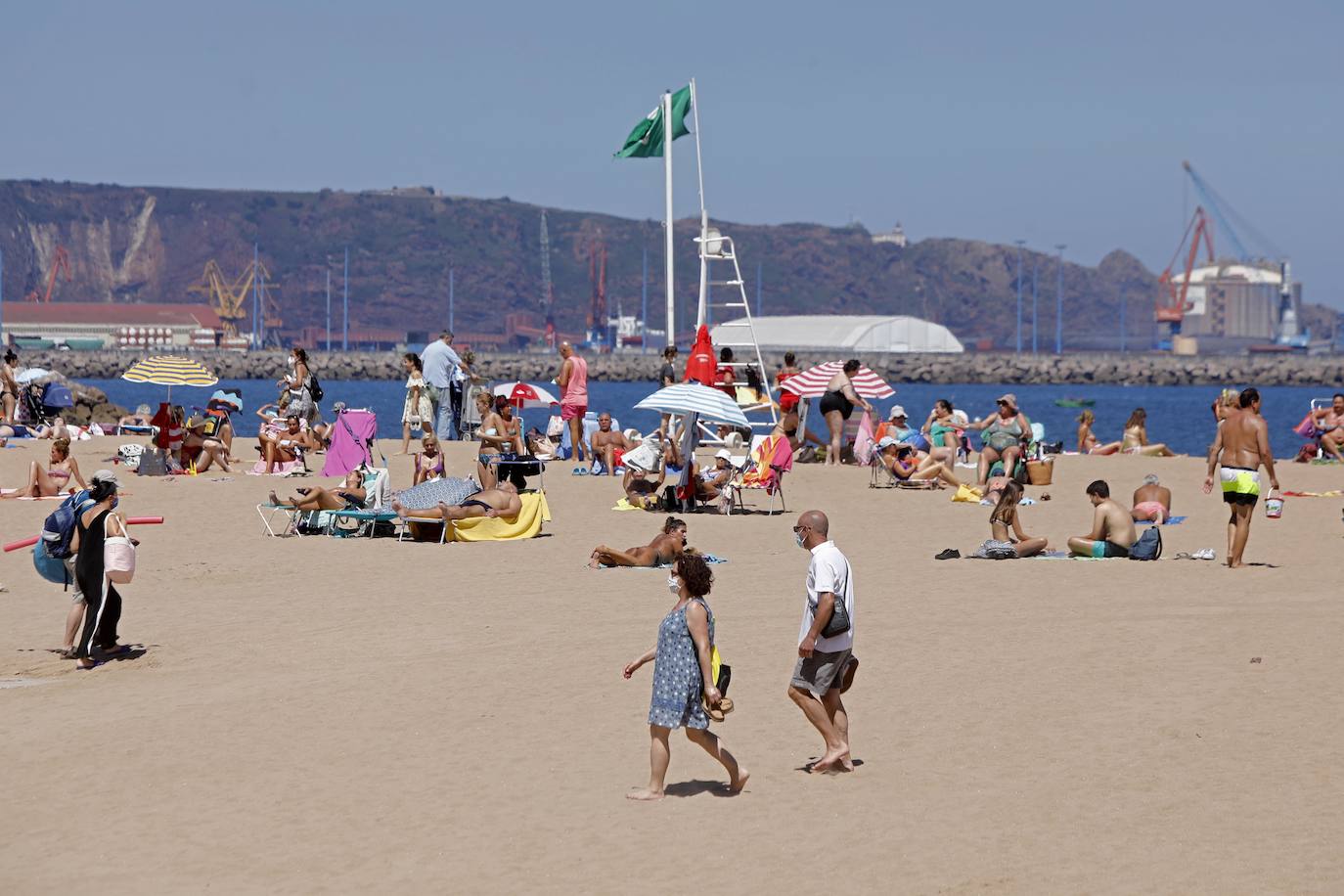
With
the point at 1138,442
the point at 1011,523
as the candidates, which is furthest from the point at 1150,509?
the point at 1138,442

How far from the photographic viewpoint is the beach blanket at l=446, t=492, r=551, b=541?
46.8 ft

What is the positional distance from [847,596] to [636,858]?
1429mm

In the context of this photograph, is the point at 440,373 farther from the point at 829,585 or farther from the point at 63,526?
the point at 829,585

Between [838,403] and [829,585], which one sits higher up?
[838,403]

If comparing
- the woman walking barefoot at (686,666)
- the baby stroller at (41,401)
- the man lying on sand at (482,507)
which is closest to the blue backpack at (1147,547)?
the man lying on sand at (482,507)

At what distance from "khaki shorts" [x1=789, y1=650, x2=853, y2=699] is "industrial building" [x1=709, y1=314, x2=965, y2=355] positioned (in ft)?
433

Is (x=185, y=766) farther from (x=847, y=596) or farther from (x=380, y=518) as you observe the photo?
(x=380, y=518)

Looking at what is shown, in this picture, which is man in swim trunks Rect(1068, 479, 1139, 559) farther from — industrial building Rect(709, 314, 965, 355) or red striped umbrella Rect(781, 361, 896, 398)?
industrial building Rect(709, 314, 965, 355)

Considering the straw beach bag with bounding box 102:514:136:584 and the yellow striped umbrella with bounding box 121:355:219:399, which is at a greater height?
the yellow striped umbrella with bounding box 121:355:219:399

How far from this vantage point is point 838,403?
64.7 feet

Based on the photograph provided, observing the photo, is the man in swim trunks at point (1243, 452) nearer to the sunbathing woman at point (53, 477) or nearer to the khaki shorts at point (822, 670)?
the khaki shorts at point (822, 670)

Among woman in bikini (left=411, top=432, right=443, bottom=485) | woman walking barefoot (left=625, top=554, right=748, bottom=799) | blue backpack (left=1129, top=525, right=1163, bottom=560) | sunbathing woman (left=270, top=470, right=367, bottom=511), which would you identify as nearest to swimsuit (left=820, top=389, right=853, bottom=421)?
woman in bikini (left=411, top=432, right=443, bottom=485)

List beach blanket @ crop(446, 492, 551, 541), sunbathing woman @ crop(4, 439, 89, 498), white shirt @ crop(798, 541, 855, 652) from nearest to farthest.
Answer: white shirt @ crop(798, 541, 855, 652) < beach blanket @ crop(446, 492, 551, 541) < sunbathing woman @ crop(4, 439, 89, 498)

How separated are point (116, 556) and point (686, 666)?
13.6ft
